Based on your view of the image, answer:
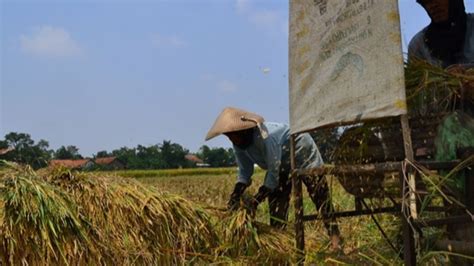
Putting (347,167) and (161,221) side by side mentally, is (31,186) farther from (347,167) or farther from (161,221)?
(347,167)

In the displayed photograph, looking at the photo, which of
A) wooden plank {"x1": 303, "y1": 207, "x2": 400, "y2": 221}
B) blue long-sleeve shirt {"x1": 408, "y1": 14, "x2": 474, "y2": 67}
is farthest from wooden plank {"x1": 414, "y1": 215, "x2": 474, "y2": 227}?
blue long-sleeve shirt {"x1": 408, "y1": 14, "x2": 474, "y2": 67}

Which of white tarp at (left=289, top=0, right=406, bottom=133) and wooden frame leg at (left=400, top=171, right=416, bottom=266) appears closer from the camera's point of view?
wooden frame leg at (left=400, top=171, right=416, bottom=266)

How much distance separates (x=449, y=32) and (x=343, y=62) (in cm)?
94

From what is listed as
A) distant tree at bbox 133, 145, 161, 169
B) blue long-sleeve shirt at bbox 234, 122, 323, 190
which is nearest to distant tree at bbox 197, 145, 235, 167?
distant tree at bbox 133, 145, 161, 169

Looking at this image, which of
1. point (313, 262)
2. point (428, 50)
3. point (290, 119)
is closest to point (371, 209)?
point (313, 262)

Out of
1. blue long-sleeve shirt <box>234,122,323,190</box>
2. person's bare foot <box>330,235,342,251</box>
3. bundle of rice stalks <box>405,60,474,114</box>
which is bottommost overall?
person's bare foot <box>330,235,342,251</box>

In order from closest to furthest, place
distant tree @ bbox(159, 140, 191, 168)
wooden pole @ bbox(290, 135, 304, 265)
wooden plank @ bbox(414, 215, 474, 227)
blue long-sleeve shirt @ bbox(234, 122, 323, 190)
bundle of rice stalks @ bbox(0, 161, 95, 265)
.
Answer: wooden plank @ bbox(414, 215, 474, 227) < bundle of rice stalks @ bbox(0, 161, 95, 265) < wooden pole @ bbox(290, 135, 304, 265) < blue long-sleeve shirt @ bbox(234, 122, 323, 190) < distant tree @ bbox(159, 140, 191, 168)

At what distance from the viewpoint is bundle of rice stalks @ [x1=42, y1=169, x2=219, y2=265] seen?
3.78m

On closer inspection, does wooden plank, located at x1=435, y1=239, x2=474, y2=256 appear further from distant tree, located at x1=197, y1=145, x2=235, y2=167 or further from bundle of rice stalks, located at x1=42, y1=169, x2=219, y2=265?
distant tree, located at x1=197, y1=145, x2=235, y2=167

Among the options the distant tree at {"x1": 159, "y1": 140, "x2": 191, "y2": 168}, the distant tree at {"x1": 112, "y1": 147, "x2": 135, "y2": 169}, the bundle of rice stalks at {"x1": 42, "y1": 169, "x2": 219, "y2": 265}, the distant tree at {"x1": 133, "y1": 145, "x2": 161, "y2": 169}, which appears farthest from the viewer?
the distant tree at {"x1": 159, "y1": 140, "x2": 191, "y2": 168}

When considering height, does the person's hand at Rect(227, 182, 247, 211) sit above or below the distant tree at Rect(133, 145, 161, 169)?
below

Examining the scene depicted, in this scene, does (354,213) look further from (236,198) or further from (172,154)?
(172,154)

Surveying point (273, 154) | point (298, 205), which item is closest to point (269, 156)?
point (273, 154)

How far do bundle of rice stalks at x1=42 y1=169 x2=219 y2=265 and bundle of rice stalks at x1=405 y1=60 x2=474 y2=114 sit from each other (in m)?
1.72
